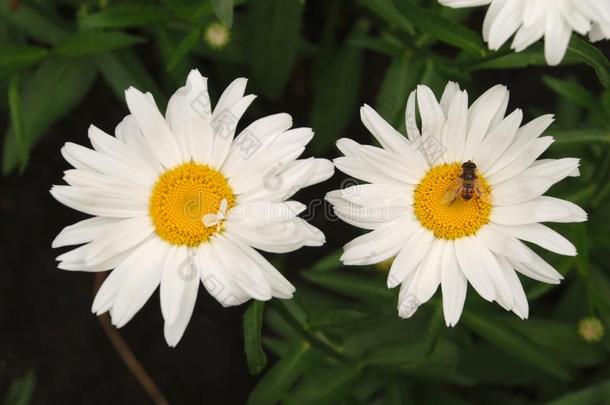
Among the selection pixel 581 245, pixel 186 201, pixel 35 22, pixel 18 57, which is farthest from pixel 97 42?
pixel 581 245

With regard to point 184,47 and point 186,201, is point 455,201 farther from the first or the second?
point 184,47

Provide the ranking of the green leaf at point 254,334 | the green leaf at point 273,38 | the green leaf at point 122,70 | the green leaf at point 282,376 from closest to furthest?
the green leaf at point 254,334 < the green leaf at point 282,376 < the green leaf at point 122,70 < the green leaf at point 273,38

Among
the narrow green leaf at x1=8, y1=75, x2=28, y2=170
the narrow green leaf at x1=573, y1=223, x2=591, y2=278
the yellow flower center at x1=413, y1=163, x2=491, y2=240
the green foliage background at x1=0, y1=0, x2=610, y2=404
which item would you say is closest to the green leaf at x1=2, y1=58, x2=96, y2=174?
the green foliage background at x1=0, y1=0, x2=610, y2=404

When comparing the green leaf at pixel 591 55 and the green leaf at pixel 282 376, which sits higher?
the green leaf at pixel 591 55

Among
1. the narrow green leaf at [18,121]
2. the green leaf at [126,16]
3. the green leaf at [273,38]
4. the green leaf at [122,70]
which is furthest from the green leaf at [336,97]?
the narrow green leaf at [18,121]

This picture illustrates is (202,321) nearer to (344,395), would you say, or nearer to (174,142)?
(344,395)

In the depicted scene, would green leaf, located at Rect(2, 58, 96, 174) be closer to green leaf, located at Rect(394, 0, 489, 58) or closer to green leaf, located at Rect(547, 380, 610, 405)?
green leaf, located at Rect(394, 0, 489, 58)

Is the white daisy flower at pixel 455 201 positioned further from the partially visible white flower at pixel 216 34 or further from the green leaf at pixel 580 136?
the partially visible white flower at pixel 216 34

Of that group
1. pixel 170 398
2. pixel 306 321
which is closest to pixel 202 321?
pixel 170 398
